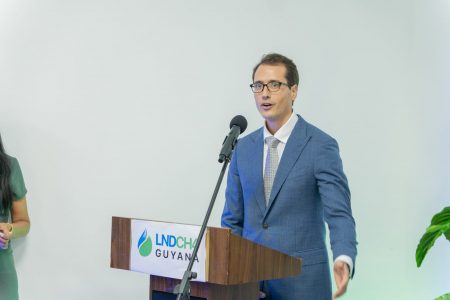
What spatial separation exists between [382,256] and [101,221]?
161 centimetres

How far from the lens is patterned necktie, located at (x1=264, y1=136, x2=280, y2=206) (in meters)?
2.34

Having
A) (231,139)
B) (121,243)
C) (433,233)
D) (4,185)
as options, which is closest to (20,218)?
(4,185)

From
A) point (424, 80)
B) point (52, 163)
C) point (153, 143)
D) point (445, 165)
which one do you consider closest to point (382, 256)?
point (445, 165)

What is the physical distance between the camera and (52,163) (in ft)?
12.0

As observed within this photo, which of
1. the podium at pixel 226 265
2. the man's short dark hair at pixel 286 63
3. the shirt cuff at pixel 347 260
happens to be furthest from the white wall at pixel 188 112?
the podium at pixel 226 265

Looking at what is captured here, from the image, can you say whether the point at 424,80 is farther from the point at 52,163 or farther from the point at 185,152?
the point at 52,163

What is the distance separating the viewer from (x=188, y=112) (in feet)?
11.1

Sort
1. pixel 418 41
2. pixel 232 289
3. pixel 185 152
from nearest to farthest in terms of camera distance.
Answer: pixel 232 289 → pixel 418 41 → pixel 185 152

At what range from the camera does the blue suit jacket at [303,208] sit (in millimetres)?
2215

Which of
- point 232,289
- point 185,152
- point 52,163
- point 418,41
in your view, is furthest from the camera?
point 52,163

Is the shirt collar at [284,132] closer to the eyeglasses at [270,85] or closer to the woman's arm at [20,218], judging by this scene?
the eyeglasses at [270,85]

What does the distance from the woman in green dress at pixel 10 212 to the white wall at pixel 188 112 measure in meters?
0.19

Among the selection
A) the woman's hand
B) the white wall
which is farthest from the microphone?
the woman's hand

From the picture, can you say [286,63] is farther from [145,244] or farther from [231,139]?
[145,244]
